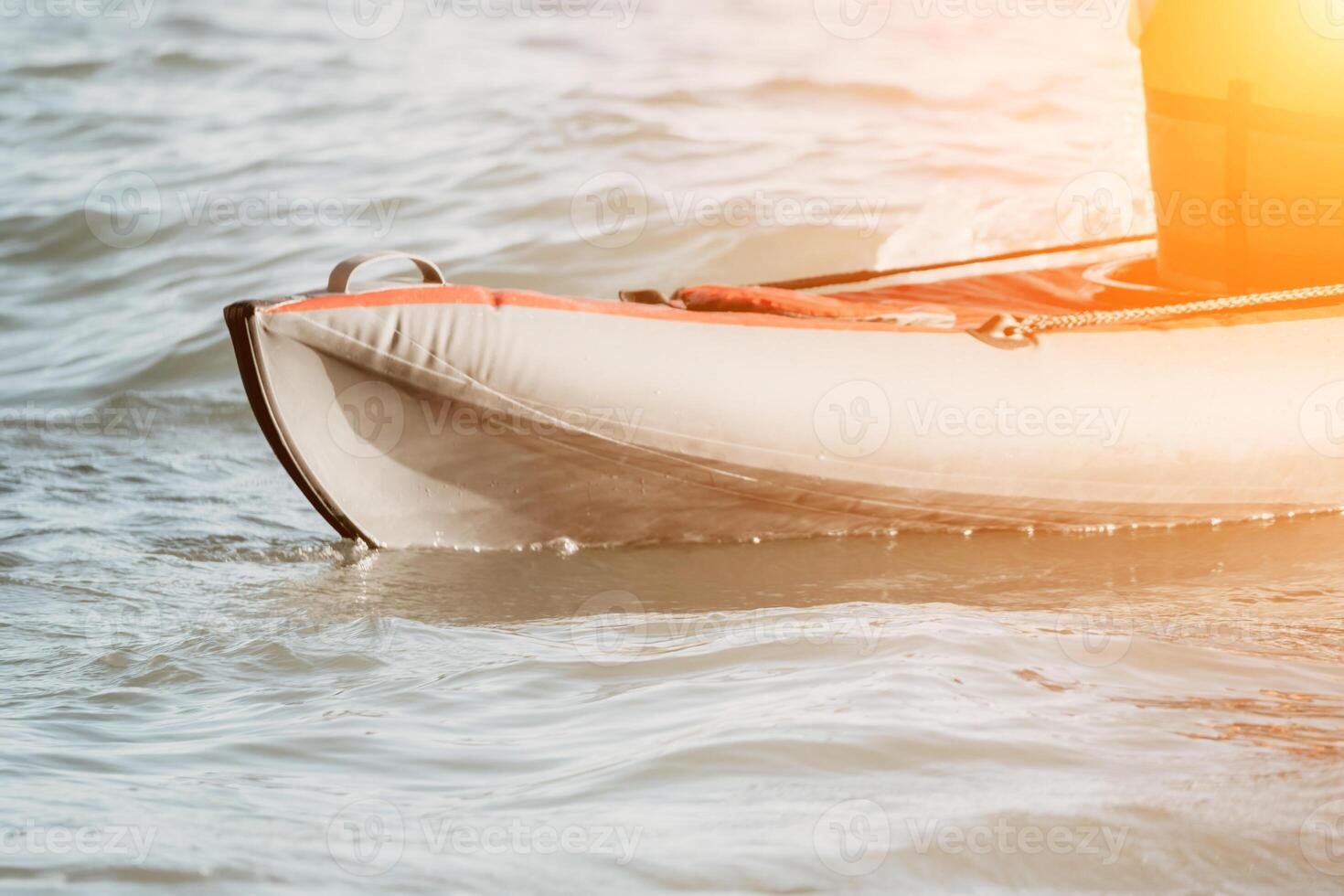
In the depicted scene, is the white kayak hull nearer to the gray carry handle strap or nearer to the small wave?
the gray carry handle strap

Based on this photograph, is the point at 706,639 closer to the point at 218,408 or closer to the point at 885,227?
the point at 218,408

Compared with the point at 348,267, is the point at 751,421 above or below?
below

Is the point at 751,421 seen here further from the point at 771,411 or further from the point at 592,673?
the point at 592,673

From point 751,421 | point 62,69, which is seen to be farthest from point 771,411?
point 62,69

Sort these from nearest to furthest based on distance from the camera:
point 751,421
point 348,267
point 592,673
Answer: point 592,673, point 348,267, point 751,421

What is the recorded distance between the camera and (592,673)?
9.61ft

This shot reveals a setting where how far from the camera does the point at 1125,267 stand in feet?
15.5

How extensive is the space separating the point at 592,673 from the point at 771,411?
105cm

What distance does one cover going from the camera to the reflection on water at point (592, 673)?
2145 millimetres

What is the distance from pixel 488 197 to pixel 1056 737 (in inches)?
247

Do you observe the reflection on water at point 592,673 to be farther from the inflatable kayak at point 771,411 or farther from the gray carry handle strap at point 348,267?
the gray carry handle strap at point 348,267

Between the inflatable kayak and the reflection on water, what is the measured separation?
0.12 meters

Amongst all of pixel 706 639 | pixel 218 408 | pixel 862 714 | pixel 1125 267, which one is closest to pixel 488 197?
pixel 218 408

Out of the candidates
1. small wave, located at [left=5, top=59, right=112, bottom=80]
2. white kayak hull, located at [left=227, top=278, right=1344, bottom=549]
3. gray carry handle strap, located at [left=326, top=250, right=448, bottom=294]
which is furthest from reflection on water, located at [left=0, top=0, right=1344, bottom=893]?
small wave, located at [left=5, top=59, right=112, bottom=80]
